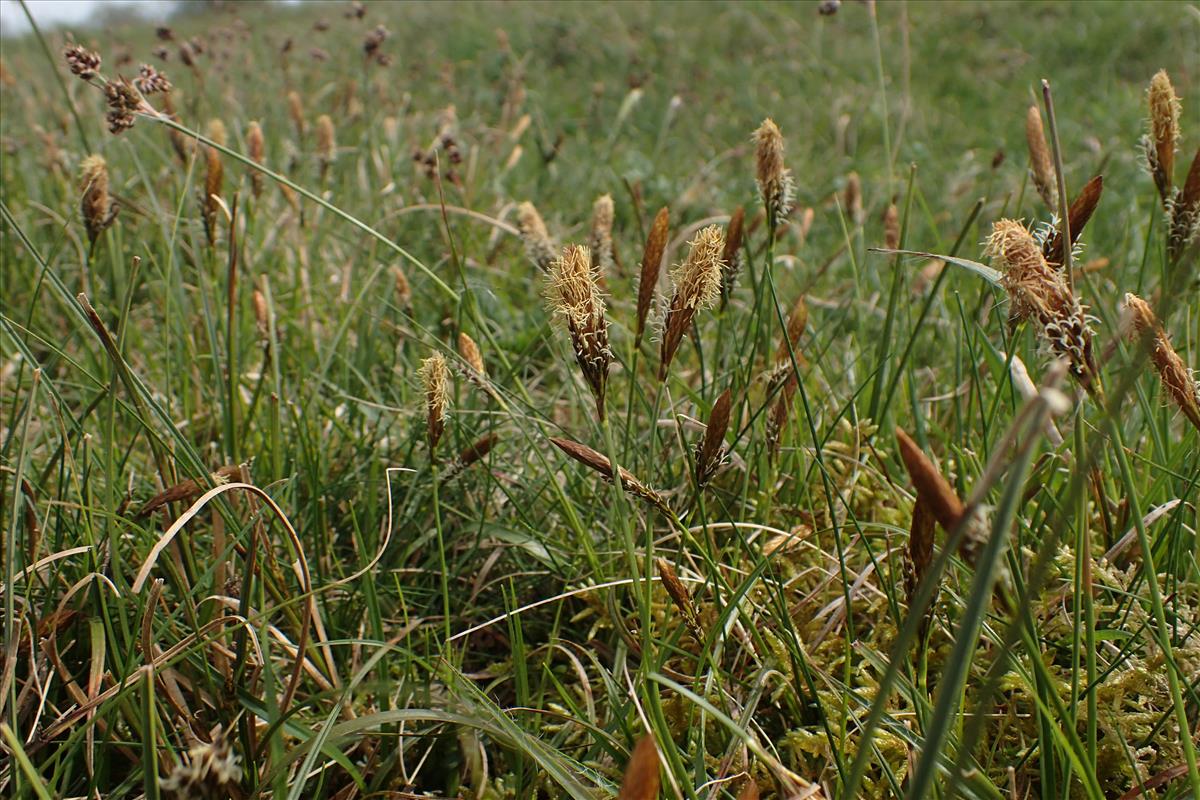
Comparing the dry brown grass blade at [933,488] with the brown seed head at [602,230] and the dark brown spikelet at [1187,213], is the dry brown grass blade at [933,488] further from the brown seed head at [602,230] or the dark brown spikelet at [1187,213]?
the brown seed head at [602,230]

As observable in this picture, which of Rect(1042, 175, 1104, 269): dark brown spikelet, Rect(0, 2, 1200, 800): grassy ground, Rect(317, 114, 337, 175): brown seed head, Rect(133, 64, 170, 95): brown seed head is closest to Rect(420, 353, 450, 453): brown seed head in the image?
Rect(0, 2, 1200, 800): grassy ground

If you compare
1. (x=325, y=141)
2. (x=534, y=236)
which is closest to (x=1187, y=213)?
(x=534, y=236)

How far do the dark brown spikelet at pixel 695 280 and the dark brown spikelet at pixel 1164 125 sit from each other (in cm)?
51

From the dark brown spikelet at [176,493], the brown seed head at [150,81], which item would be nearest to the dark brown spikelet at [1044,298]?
the dark brown spikelet at [176,493]

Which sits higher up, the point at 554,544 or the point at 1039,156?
the point at 1039,156

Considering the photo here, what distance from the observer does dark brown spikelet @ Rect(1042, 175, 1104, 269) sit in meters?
0.90

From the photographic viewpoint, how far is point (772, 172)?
1.29 meters

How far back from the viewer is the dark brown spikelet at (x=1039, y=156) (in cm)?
137

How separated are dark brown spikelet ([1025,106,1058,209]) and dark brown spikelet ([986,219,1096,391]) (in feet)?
2.22

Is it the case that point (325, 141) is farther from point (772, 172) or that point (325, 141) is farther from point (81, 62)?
point (772, 172)

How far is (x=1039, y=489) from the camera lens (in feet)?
4.40

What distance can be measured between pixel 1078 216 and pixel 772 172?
0.45 m

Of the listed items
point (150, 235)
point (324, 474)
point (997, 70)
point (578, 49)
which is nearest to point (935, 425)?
point (324, 474)

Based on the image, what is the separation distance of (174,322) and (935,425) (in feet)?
5.55
